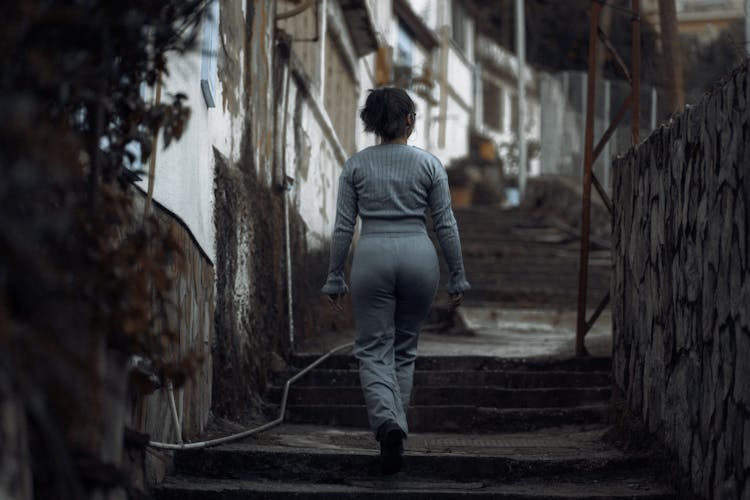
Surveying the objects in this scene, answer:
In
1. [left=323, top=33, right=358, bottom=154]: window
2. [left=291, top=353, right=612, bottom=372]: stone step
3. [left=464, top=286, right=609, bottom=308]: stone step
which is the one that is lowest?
[left=291, top=353, right=612, bottom=372]: stone step

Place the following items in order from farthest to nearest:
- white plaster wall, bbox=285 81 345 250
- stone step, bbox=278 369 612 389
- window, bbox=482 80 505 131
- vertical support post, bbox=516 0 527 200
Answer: window, bbox=482 80 505 131, vertical support post, bbox=516 0 527 200, white plaster wall, bbox=285 81 345 250, stone step, bbox=278 369 612 389

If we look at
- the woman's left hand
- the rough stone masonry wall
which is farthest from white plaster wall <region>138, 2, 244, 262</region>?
the rough stone masonry wall

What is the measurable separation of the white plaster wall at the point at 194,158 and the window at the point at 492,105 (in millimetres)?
24846

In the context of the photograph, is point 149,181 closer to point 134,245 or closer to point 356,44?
point 134,245

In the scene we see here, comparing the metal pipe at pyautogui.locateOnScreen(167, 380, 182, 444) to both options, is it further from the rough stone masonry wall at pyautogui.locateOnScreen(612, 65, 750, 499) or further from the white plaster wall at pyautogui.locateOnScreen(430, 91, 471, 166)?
the white plaster wall at pyautogui.locateOnScreen(430, 91, 471, 166)

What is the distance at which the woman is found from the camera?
16.5ft

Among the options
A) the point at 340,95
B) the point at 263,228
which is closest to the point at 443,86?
the point at 340,95

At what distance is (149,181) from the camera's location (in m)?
4.22

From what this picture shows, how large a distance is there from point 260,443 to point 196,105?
1554 mm

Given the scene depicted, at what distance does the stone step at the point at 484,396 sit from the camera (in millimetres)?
6770

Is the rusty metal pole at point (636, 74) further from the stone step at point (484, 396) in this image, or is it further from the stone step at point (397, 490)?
the stone step at point (397, 490)

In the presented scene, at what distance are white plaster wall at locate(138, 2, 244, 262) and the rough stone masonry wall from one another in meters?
1.85

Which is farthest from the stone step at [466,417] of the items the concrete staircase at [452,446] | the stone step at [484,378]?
the stone step at [484,378]

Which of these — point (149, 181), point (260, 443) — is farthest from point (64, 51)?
point (260, 443)
